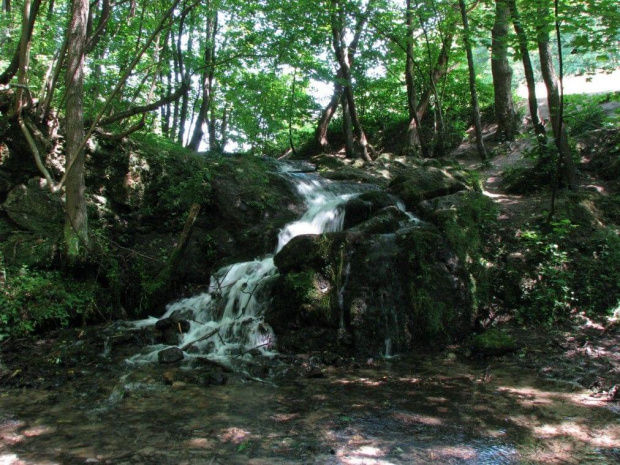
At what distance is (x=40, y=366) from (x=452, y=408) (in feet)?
16.8

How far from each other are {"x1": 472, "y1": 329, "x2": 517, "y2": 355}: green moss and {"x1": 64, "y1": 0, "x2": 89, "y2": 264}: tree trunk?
6.79m

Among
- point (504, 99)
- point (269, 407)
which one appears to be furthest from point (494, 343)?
point (504, 99)

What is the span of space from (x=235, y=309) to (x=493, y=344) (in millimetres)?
4289

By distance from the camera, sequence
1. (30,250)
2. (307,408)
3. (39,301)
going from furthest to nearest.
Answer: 1. (30,250)
2. (39,301)
3. (307,408)

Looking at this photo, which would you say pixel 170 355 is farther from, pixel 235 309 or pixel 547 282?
pixel 547 282

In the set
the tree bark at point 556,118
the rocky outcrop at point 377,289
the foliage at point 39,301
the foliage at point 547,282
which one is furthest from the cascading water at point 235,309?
the tree bark at point 556,118

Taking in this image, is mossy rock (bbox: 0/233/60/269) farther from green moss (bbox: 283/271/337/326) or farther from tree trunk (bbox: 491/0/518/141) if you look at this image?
tree trunk (bbox: 491/0/518/141)

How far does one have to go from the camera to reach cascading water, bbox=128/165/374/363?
6418 millimetres

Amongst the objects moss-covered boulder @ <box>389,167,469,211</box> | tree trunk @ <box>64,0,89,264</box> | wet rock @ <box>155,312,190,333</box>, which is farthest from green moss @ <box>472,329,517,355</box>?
tree trunk @ <box>64,0,89,264</box>

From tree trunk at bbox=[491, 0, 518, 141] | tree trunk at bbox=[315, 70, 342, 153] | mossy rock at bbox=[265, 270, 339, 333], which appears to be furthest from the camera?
tree trunk at bbox=[315, 70, 342, 153]

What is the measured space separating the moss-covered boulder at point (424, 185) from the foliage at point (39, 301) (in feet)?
23.4

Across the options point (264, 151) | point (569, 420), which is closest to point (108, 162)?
point (569, 420)

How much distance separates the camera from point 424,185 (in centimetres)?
1041

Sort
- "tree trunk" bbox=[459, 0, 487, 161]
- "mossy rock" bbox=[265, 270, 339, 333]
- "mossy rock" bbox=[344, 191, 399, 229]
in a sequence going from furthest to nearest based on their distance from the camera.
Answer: "tree trunk" bbox=[459, 0, 487, 161], "mossy rock" bbox=[344, 191, 399, 229], "mossy rock" bbox=[265, 270, 339, 333]
